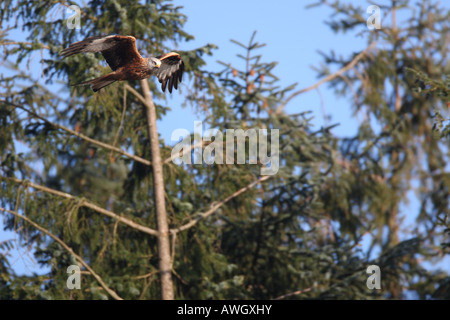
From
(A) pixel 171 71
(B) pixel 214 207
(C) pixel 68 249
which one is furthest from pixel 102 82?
(B) pixel 214 207

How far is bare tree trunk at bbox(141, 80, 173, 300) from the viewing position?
984 cm

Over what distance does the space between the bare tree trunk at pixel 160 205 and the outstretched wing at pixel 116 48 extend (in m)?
3.57

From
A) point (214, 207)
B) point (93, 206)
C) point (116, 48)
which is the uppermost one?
point (116, 48)

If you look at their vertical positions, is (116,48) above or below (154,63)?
above

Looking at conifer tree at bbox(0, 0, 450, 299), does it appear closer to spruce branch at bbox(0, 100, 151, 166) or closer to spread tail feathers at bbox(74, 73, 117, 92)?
spruce branch at bbox(0, 100, 151, 166)

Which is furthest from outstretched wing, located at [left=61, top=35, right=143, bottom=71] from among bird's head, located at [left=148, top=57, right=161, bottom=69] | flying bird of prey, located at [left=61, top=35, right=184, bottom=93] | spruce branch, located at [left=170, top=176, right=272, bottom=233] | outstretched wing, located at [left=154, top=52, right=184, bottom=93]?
spruce branch, located at [left=170, top=176, right=272, bottom=233]

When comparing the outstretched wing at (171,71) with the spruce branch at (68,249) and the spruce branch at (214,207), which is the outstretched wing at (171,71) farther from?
the spruce branch at (214,207)

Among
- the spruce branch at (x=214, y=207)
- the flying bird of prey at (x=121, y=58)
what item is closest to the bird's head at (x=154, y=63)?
the flying bird of prey at (x=121, y=58)

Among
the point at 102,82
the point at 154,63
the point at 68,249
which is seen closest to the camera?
the point at 102,82

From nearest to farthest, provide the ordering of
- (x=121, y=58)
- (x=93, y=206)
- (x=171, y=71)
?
(x=121, y=58), (x=171, y=71), (x=93, y=206)

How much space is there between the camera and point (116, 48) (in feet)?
21.2

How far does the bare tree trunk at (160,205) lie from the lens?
984 cm

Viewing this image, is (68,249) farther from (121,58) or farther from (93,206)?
(121,58)

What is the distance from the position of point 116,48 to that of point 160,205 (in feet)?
12.9
